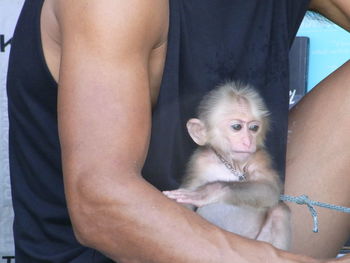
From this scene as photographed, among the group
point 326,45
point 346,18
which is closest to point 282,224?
point 346,18

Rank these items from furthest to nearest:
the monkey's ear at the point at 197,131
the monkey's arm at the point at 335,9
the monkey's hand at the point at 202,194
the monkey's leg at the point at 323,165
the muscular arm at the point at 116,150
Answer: the monkey's arm at the point at 335,9, the monkey's leg at the point at 323,165, the monkey's ear at the point at 197,131, the monkey's hand at the point at 202,194, the muscular arm at the point at 116,150

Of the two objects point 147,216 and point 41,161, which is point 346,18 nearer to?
point 41,161

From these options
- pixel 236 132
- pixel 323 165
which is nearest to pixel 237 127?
pixel 236 132

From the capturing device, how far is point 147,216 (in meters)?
1.67

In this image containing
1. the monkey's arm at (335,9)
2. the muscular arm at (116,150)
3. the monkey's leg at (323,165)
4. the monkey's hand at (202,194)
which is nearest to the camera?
the muscular arm at (116,150)

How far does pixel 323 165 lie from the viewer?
2.37 m

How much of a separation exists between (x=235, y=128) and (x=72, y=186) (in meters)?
0.52

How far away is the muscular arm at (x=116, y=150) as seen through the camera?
167 cm

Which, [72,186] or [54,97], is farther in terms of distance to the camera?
[54,97]

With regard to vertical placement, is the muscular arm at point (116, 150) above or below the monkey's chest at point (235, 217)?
above

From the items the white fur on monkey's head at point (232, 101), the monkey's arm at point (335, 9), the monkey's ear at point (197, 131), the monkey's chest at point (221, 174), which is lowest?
the monkey's chest at point (221, 174)

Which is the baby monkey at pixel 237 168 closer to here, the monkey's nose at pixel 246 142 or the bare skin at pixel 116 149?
the monkey's nose at pixel 246 142

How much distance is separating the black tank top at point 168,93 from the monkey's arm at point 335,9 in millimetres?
359

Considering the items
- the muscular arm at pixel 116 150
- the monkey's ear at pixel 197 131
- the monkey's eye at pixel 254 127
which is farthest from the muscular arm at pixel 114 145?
the monkey's eye at pixel 254 127
